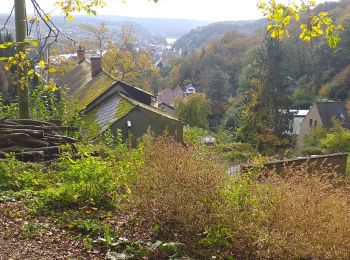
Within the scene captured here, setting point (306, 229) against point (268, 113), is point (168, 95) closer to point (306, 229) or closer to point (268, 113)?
point (268, 113)

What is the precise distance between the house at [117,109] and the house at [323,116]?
25507mm

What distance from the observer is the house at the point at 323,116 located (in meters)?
43.1

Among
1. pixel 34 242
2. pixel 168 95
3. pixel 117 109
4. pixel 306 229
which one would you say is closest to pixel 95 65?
pixel 117 109

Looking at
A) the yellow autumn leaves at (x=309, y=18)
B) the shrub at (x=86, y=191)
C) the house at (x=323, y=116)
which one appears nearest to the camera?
the yellow autumn leaves at (x=309, y=18)

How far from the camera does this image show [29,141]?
803 cm

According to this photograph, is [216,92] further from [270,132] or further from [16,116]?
[16,116]

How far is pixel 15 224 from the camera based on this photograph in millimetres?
4758

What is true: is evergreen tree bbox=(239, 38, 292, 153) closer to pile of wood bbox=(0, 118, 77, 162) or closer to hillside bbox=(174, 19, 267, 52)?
pile of wood bbox=(0, 118, 77, 162)

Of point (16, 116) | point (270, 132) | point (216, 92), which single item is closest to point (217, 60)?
point (216, 92)

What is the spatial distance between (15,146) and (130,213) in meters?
3.61

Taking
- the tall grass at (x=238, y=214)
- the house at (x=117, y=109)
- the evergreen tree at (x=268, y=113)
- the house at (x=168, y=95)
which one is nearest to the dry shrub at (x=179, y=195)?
the tall grass at (x=238, y=214)

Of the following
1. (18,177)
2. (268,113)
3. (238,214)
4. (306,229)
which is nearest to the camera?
(306,229)

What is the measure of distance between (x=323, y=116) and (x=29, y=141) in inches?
1574

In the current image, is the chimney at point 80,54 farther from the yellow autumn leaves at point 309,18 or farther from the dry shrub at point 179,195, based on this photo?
the yellow autumn leaves at point 309,18
